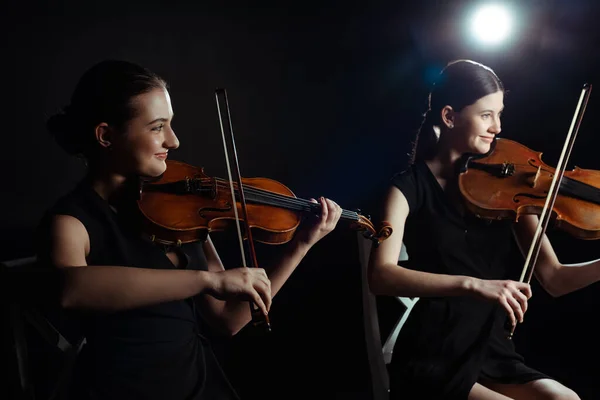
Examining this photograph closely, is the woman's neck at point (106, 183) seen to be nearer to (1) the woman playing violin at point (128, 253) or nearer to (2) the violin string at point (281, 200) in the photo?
(1) the woman playing violin at point (128, 253)

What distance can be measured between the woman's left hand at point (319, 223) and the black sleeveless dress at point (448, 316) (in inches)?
7.9

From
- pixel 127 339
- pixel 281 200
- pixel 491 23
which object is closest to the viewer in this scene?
pixel 127 339

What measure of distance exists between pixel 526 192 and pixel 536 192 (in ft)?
0.08

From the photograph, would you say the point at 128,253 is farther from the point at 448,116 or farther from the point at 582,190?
the point at 582,190

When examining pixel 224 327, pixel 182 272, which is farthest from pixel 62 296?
pixel 224 327

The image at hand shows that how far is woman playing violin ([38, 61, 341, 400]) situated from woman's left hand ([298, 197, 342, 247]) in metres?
0.28

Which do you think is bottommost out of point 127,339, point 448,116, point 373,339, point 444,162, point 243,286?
point 373,339

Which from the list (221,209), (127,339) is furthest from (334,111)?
(127,339)

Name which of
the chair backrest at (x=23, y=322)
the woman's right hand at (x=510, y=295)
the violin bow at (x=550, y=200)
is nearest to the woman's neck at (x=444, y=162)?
the violin bow at (x=550, y=200)

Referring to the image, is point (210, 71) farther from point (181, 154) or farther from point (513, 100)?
point (513, 100)

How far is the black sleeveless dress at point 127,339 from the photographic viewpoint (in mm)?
1161

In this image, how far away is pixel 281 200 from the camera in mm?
1382

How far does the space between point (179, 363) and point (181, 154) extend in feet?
2.00

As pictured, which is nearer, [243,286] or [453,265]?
[243,286]
